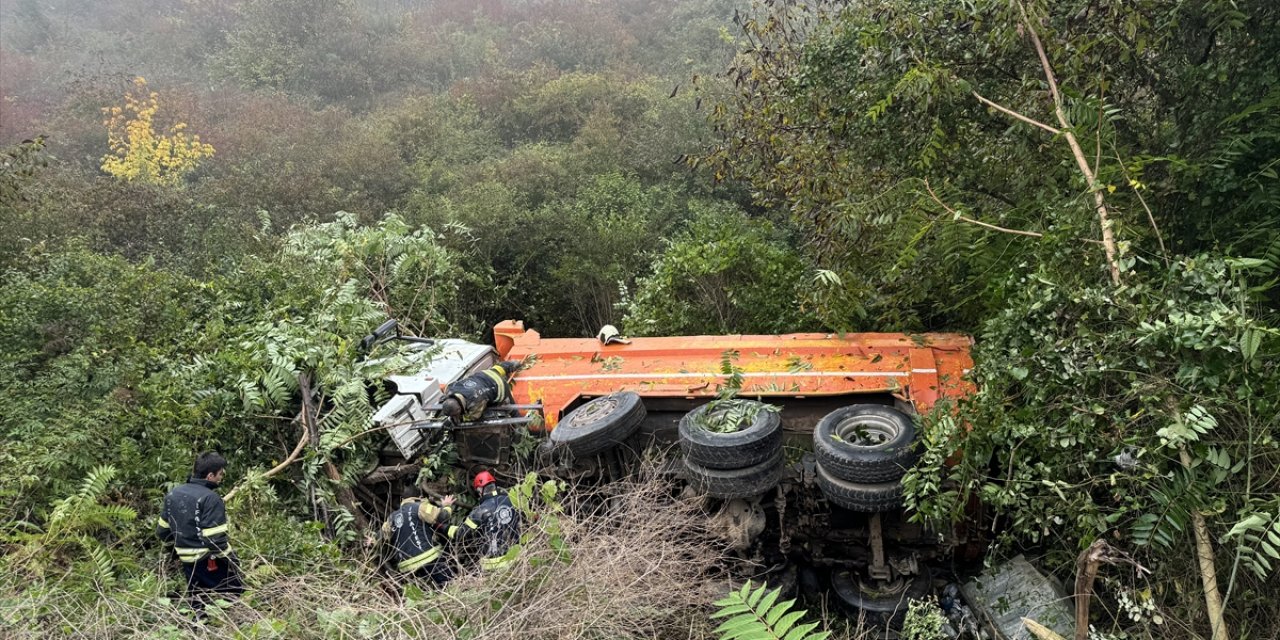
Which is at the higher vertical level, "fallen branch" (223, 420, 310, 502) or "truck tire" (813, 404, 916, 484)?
"fallen branch" (223, 420, 310, 502)

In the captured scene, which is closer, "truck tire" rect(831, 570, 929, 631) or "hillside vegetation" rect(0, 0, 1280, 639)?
"hillside vegetation" rect(0, 0, 1280, 639)

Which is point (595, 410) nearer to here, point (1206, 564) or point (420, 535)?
point (420, 535)

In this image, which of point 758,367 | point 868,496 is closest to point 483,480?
point 758,367

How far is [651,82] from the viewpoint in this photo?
1927cm

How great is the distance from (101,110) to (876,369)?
21.7 m

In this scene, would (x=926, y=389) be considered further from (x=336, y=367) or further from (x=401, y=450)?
(x=336, y=367)

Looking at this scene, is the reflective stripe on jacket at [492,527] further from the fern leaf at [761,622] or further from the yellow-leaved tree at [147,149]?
the yellow-leaved tree at [147,149]

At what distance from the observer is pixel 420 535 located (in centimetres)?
438

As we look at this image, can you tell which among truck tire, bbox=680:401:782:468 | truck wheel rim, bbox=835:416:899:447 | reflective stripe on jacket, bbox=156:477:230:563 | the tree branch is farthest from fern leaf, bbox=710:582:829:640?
reflective stripe on jacket, bbox=156:477:230:563

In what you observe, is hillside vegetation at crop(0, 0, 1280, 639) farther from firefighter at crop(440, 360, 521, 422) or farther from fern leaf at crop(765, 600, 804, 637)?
fern leaf at crop(765, 600, 804, 637)

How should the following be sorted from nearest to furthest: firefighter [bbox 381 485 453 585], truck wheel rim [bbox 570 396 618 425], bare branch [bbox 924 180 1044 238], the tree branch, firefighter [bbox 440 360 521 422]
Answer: the tree branch
bare branch [bbox 924 180 1044 238]
firefighter [bbox 381 485 453 585]
truck wheel rim [bbox 570 396 618 425]
firefighter [bbox 440 360 521 422]

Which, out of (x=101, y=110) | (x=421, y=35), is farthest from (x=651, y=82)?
(x=101, y=110)

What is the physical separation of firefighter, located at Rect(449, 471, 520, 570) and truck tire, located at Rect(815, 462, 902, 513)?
5.85ft

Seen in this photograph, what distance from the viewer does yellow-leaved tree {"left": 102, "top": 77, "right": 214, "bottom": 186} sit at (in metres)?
16.8
